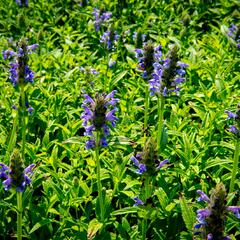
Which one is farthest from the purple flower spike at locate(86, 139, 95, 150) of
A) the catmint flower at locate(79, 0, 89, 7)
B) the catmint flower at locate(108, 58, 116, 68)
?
the catmint flower at locate(79, 0, 89, 7)

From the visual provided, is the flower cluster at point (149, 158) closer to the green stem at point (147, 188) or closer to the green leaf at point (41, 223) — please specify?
the green stem at point (147, 188)

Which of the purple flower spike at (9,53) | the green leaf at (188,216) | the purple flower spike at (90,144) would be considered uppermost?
the purple flower spike at (9,53)

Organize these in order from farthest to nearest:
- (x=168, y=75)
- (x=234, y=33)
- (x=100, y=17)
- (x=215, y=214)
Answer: (x=100, y=17) → (x=234, y=33) → (x=168, y=75) → (x=215, y=214)

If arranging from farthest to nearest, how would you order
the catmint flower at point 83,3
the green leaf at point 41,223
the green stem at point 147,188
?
the catmint flower at point 83,3 → the green leaf at point 41,223 → the green stem at point 147,188

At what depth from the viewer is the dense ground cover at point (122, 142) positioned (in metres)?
3.71

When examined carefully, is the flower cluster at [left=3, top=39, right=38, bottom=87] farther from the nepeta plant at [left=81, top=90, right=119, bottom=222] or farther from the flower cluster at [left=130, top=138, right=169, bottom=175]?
the flower cluster at [left=130, top=138, right=169, bottom=175]

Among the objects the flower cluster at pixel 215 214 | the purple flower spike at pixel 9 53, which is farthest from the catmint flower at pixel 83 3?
the flower cluster at pixel 215 214

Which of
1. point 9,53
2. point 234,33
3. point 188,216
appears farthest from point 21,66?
point 234,33

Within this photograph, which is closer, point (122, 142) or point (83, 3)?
point (122, 142)

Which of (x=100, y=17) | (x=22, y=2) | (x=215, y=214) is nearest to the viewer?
(x=215, y=214)

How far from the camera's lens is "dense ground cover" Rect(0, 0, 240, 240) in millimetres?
3705

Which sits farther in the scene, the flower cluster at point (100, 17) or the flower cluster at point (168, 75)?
the flower cluster at point (100, 17)

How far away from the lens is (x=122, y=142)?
13.4 ft

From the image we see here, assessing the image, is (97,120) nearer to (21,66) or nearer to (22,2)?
(21,66)
